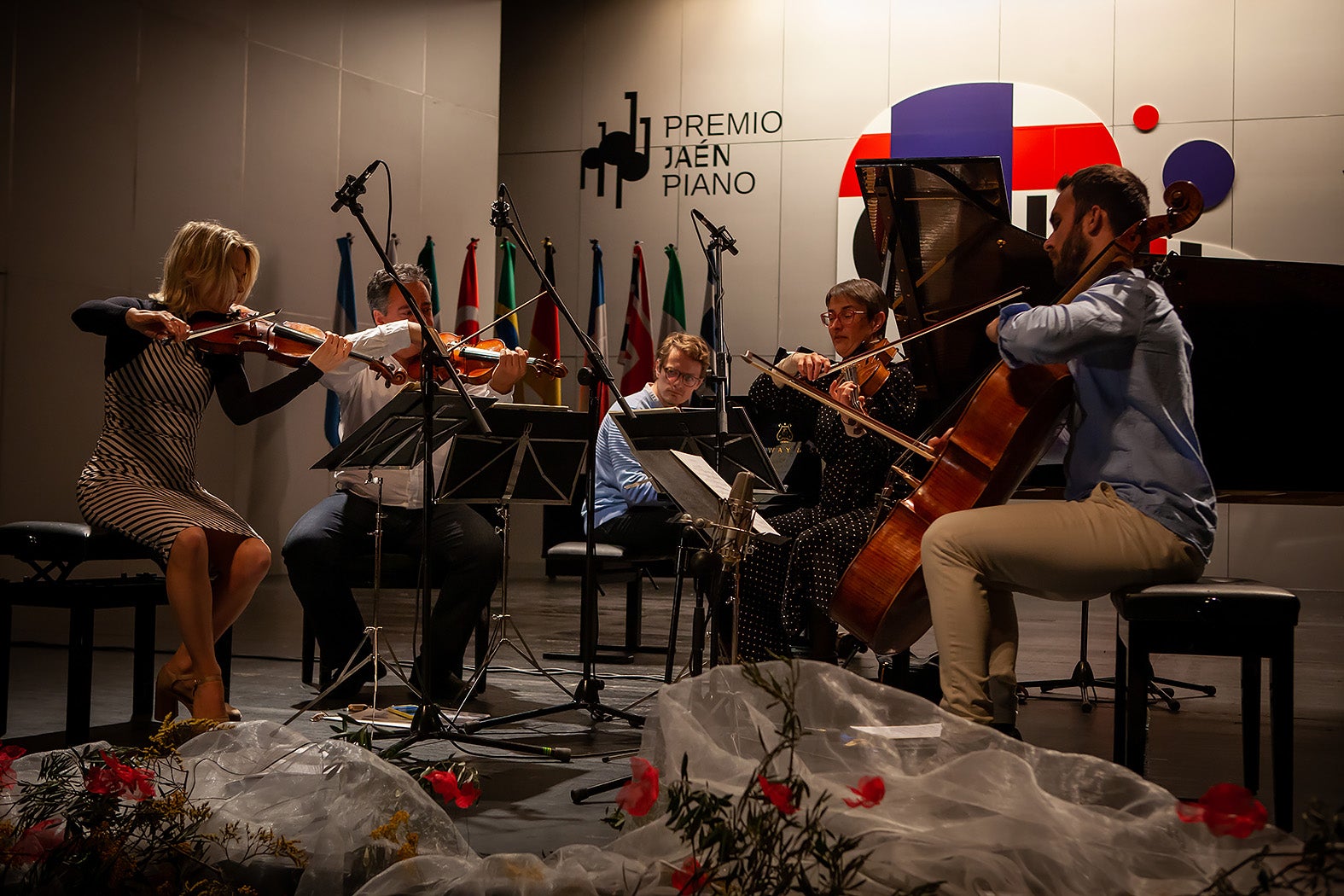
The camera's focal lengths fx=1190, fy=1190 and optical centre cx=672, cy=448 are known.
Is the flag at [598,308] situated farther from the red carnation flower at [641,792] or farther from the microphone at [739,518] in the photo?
the red carnation flower at [641,792]

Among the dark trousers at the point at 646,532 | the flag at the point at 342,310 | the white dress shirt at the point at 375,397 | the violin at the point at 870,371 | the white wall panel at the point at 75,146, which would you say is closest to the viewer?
the violin at the point at 870,371

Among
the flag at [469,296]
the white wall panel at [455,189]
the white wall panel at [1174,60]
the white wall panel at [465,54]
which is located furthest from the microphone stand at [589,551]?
A: the white wall panel at [1174,60]

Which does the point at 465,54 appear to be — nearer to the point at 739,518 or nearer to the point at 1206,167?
the point at 1206,167

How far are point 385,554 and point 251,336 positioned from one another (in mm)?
864

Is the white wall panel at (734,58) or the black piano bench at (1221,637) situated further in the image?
the white wall panel at (734,58)

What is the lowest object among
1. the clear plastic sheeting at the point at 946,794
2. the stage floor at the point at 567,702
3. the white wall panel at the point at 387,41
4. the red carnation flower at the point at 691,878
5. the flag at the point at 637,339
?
the stage floor at the point at 567,702

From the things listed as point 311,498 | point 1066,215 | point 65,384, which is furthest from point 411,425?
point 311,498

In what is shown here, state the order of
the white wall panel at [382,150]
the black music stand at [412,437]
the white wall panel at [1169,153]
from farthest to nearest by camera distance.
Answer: the white wall panel at [1169,153], the white wall panel at [382,150], the black music stand at [412,437]

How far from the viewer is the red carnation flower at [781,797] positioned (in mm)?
1442

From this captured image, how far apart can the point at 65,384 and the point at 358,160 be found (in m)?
2.53

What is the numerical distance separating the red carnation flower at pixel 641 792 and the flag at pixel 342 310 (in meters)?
6.18

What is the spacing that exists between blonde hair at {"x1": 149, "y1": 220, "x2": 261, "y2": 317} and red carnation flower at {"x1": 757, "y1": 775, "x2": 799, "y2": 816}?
2.47 metres

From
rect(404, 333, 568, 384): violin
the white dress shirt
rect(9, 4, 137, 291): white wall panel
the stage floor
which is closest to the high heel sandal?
the stage floor

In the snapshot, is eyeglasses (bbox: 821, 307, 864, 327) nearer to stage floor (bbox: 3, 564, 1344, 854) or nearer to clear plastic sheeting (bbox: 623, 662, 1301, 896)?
stage floor (bbox: 3, 564, 1344, 854)
